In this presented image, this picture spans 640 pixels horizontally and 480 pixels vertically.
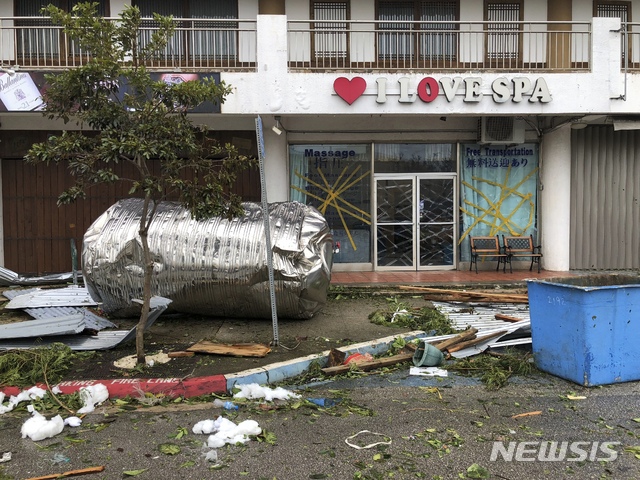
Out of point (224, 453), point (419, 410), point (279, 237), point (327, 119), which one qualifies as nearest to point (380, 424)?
point (419, 410)

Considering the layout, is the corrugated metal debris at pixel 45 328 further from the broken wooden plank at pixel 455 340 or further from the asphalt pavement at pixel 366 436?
the broken wooden plank at pixel 455 340

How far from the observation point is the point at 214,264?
23.5ft

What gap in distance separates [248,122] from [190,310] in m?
5.91

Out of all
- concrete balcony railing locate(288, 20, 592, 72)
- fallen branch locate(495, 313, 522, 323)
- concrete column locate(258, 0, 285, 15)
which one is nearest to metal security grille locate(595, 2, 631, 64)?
concrete balcony railing locate(288, 20, 592, 72)

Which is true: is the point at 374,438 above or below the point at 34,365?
below

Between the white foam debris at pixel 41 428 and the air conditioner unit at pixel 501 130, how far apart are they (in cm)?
1057

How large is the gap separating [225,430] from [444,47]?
→ 1063 centimetres

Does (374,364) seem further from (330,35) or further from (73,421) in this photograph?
(330,35)

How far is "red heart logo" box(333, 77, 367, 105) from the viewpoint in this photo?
10.7 m

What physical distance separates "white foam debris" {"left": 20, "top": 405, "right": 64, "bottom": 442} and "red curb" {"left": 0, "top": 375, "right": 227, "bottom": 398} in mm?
769

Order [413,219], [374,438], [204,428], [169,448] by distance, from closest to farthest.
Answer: [169,448] < [374,438] < [204,428] < [413,219]

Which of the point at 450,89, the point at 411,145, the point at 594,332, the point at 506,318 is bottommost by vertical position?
the point at 506,318

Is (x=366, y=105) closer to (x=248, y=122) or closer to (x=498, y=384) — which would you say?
(x=248, y=122)

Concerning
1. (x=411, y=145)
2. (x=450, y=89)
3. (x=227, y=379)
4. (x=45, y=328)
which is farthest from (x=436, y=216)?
(x=45, y=328)
